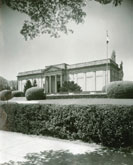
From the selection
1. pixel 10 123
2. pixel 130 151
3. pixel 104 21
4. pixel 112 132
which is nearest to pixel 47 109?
pixel 10 123

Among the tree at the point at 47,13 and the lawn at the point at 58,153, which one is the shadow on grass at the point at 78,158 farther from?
the tree at the point at 47,13

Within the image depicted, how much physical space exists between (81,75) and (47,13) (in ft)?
105

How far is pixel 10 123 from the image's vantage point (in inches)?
A: 307

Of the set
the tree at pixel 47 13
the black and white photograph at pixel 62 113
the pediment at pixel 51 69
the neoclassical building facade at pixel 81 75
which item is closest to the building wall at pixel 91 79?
the neoclassical building facade at pixel 81 75

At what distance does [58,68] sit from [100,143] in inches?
1355

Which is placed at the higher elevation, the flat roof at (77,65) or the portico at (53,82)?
the flat roof at (77,65)

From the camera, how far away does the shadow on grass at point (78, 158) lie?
167 inches

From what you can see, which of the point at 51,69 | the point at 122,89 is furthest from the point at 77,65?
the point at 122,89

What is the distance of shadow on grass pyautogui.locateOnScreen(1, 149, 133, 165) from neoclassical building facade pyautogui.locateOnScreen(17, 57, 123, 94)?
83.2ft

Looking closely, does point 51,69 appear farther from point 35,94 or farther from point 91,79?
point 35,94

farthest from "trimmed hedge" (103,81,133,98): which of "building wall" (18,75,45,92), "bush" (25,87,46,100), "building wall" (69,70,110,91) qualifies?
"building wall" (18,75,45,92)

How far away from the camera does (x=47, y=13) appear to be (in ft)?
15.7

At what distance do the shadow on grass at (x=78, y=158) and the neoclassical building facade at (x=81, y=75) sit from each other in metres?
25.3

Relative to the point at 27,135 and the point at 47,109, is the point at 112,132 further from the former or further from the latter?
the point at 27,135
